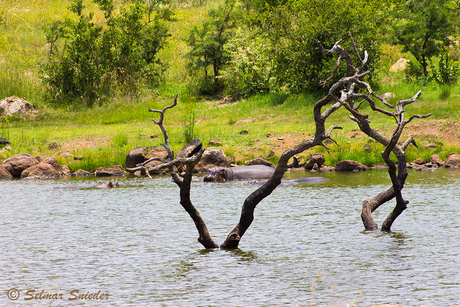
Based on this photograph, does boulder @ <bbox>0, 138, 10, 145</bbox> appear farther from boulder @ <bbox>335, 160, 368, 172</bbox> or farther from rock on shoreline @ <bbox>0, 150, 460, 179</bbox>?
boulder @ <bbox>335, 160, 368, 172</bbox>

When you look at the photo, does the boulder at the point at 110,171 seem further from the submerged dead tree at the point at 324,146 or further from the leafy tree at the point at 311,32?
the submerged dead tree at the point at 324,146

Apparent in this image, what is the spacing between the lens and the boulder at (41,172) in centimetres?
1886

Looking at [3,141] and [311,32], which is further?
[311,32]

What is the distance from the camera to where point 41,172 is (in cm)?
1891

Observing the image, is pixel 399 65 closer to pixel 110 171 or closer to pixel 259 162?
pixel 259 162

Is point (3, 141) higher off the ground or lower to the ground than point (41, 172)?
higher

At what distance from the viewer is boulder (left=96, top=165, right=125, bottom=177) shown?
18875mm

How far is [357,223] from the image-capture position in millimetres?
9641

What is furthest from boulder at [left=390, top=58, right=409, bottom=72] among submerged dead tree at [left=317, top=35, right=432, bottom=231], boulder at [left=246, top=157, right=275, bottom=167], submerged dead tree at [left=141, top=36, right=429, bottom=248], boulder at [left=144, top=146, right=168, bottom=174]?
submerged dead tree at [left=141, top=36, right=429, bottom=248]

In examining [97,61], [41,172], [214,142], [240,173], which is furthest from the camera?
[97,61]

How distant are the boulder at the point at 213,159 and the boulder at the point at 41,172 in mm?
4843

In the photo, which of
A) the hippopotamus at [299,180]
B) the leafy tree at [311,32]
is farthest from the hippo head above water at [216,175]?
the leafy tree at [311,32]

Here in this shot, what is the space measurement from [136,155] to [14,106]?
1147 centimetres

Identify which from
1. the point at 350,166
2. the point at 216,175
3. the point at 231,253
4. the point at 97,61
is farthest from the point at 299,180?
the point at 97,61
